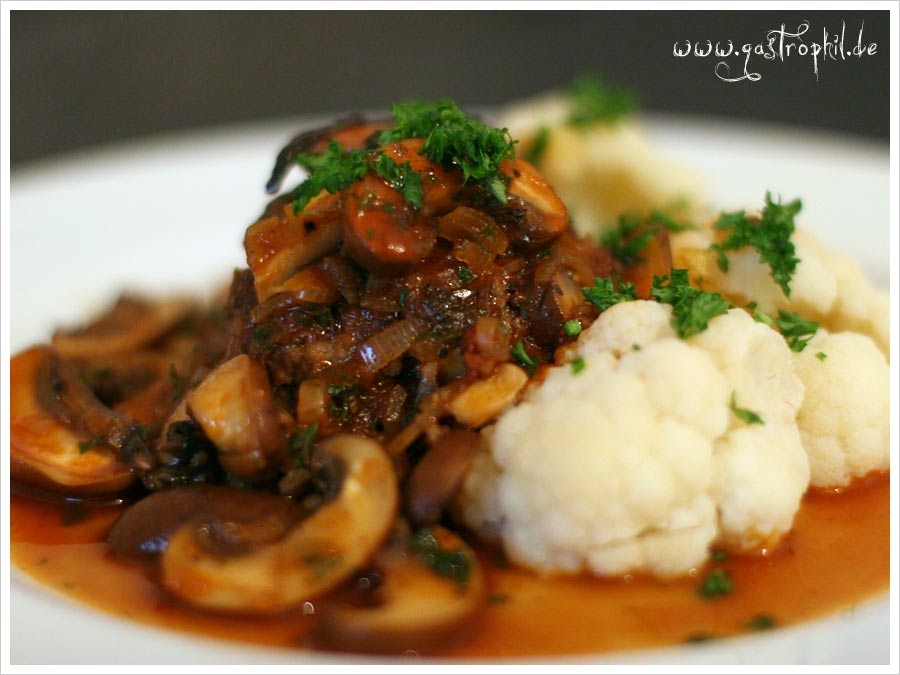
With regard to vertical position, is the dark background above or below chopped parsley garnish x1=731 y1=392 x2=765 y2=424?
above

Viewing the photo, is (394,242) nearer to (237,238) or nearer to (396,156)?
(396,156)

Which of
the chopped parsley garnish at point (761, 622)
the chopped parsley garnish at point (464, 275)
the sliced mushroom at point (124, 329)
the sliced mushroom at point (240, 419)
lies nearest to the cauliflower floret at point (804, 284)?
the chopped parsley garnish at point (464, 275)

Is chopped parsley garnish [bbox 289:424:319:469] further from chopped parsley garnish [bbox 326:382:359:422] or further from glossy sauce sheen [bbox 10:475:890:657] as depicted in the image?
glossy sauce sheen [bbox 10:475:890:657]

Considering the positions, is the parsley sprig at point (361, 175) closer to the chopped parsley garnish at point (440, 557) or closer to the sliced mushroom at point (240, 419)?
the sliced mushroom at point (240, 419)

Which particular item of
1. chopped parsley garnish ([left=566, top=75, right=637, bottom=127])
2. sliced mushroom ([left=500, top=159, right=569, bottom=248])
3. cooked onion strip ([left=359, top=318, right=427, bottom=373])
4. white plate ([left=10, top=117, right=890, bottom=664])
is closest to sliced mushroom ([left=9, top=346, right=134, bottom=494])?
cooked onion strip ([left=359, top=318, right=427, bottom=373])

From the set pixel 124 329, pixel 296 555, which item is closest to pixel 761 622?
pixel 296 555

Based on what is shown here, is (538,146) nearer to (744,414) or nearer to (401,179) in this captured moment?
(401,179)
